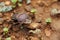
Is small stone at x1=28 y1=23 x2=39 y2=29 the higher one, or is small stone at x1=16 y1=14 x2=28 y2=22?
Result: small stone at x1=16 y1=14 x2=28 y2=22

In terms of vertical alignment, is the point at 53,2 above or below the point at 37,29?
above

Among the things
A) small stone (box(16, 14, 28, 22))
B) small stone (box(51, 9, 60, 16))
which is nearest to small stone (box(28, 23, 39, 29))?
small stone (box(16, 14, 28, 22))

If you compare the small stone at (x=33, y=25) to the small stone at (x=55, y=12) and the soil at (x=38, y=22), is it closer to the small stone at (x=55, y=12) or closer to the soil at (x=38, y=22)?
the soil at (x=38, y=22)

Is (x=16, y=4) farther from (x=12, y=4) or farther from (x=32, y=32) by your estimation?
(x=32, y=32)

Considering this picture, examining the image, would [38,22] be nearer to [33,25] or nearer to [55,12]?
[33,25]

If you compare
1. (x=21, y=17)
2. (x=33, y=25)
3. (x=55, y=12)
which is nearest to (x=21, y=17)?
(x=21, y=17)

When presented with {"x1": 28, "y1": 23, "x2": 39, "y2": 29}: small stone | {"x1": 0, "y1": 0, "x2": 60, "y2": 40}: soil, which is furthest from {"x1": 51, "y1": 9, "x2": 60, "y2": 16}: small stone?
{"x1": 28, "y1": 23, "x2": 39, "y2": 29}: small stone

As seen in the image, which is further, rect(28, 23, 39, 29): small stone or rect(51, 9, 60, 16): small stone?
rect(51, 9, 60, 16): small stone

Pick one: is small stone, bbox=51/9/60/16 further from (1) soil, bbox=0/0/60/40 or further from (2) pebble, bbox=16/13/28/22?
(2) pebble, bbox=16/13/28/22

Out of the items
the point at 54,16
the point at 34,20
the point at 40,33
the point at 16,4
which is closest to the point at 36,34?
the point at 40,33
